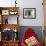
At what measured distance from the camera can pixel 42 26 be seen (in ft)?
19.8

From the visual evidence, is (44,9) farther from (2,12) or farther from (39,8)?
(2,12)

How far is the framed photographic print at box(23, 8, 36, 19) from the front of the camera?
606cm

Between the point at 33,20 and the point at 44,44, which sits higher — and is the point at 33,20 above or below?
above

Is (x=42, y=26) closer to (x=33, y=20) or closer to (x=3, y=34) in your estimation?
(x=33, y=20)

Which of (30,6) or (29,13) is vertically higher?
(30,6)

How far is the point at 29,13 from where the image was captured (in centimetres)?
608

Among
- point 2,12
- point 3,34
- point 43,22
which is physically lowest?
point 3,34

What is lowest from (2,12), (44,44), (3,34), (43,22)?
(44,44)

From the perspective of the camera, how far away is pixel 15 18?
20.0ft

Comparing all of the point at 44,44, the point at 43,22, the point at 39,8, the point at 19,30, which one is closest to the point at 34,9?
the point at 39,8

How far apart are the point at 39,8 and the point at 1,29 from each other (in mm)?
1708

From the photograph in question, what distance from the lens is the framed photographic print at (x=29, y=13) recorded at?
19.9 ft

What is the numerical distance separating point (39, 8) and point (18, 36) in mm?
1382

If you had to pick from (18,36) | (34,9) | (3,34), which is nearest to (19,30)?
(18,36)
